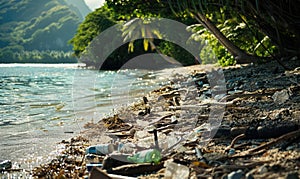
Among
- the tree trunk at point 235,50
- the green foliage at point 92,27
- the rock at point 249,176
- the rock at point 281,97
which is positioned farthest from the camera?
the green foliage at point 92,27

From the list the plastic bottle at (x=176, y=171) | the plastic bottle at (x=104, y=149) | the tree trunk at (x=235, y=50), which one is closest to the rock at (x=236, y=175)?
the plastic bottle at (x=176, y=171)

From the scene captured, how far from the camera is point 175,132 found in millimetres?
5000

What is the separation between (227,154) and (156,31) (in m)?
36.5

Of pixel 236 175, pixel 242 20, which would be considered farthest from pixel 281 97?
pixel 242 20

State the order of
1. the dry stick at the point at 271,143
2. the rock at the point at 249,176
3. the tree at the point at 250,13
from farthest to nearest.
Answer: the tree at the point at 250,13 → the dry stick at the point at 271,143 → the rock at the point at 249,176

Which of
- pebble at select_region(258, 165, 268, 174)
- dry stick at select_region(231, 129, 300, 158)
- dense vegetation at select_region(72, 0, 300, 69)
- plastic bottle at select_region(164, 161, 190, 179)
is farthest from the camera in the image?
dense vegetation at select_region(72, 0, 300, 69)

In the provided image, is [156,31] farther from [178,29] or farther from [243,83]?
[243,83]

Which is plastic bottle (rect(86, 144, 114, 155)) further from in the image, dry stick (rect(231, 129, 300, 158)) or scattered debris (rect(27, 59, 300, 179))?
dry stick (rect(231, 129, 300, 158))

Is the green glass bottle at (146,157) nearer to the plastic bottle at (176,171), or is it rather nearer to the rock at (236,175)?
the plastic bottle at (176,171)

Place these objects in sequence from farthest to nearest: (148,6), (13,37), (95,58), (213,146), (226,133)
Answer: (13,37), (95,58), (148,6), (226,133), (213,146)

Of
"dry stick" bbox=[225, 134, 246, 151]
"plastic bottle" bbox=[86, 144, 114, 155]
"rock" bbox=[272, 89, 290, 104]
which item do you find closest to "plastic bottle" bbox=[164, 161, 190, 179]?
"dry stick" bbox=[225, 134, 246, 151]

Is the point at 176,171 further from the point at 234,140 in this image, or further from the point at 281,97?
the point at 281,97

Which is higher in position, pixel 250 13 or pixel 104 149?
pixel 250 13

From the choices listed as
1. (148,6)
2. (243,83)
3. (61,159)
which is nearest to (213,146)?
(61,159)
